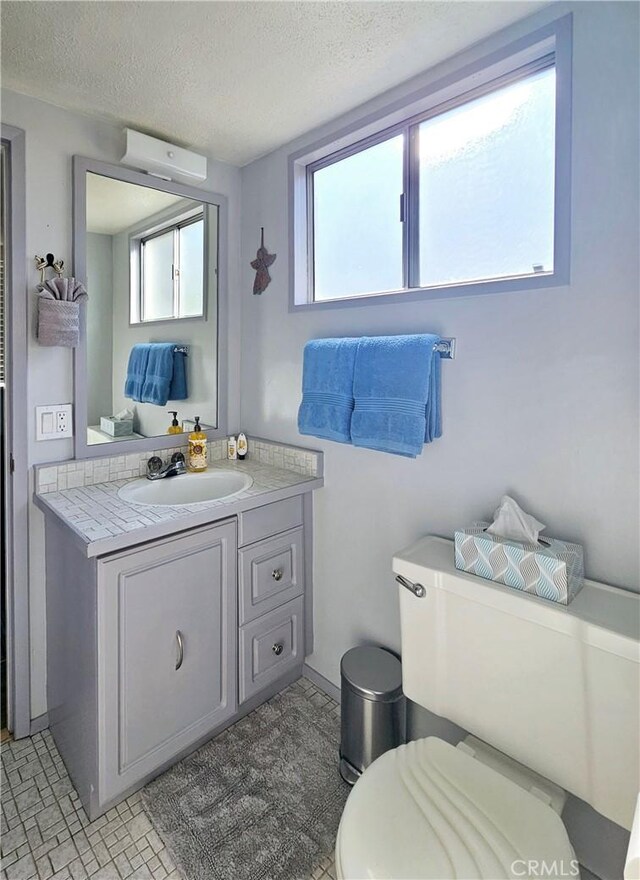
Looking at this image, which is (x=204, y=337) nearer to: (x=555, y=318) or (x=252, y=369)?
(x=252, y=369)

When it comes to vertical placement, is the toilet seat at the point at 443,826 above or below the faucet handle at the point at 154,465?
below

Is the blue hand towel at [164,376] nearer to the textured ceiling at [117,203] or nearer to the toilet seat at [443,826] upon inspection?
the textured ceiling at [117,203]

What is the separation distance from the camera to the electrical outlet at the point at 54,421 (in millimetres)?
1672

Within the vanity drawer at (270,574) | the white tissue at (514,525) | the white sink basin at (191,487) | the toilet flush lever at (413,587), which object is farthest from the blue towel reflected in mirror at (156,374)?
the white tissue at (514,525)

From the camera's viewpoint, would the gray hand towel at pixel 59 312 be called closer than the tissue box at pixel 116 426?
Yes

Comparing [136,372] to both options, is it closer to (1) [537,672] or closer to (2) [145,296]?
(2) [145,296]

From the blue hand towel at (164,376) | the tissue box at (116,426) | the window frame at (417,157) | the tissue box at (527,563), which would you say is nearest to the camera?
the tissue box at (527,563)

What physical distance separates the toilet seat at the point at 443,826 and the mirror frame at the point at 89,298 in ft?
4.76

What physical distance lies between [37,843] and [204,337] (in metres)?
1.85

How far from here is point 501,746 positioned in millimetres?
1174

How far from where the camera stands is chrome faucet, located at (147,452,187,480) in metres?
1.89

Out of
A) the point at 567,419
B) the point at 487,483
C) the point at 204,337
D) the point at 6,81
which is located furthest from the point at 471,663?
the point at 6,81

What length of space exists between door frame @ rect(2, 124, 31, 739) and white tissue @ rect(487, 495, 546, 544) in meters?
1.59

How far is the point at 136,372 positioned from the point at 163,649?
42.5 inches
